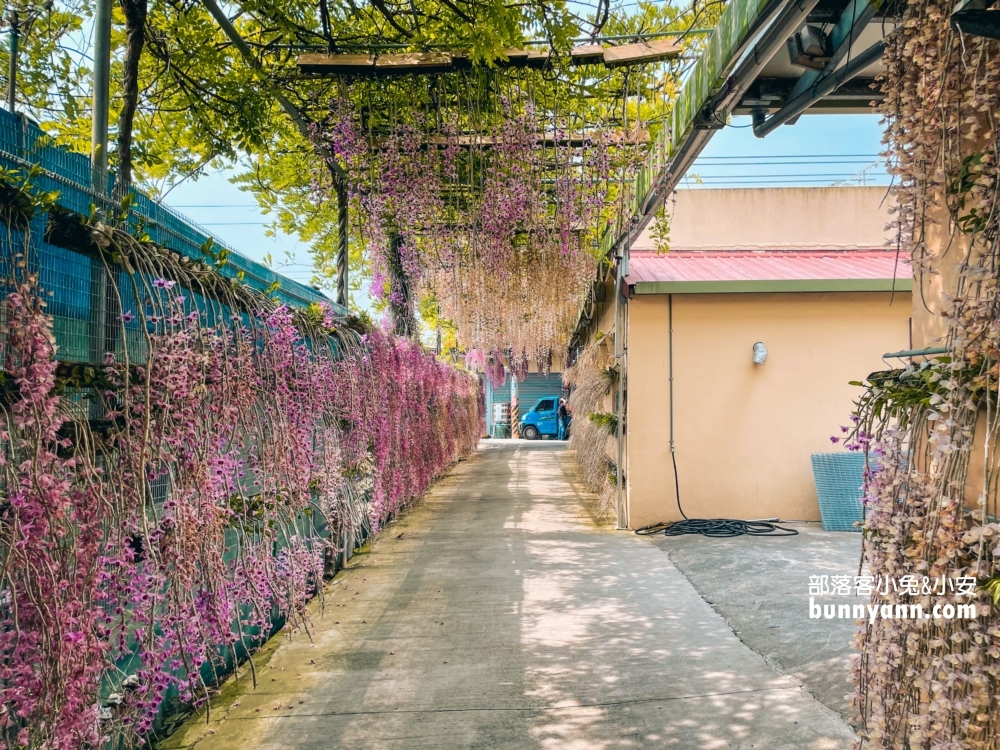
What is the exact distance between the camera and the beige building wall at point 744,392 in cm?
688

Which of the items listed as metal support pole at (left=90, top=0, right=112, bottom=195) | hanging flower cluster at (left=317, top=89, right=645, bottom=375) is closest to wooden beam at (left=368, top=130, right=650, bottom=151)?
hanging flower cluster at (left=317, top=89, right=645, bottom=375)

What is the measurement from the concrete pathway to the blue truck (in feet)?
64.7

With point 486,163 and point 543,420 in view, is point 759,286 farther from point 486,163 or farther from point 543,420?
point 543,420

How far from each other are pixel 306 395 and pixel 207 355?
0.93 meters

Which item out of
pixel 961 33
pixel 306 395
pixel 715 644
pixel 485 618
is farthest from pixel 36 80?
pixel 715 644

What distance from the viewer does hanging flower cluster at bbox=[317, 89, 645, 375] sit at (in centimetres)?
477

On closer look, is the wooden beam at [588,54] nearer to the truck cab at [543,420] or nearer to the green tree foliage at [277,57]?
the green tree foliage at [277,57]

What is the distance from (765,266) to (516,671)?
6703mm

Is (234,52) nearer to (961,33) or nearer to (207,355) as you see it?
(207,355)

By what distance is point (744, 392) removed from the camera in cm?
694

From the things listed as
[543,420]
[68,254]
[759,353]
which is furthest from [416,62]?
[543,420]

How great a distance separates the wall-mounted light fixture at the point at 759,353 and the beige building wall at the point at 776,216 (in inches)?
161

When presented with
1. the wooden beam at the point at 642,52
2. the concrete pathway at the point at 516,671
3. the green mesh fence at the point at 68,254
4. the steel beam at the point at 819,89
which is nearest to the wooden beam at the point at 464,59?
the wooden beam at the point at 642,52

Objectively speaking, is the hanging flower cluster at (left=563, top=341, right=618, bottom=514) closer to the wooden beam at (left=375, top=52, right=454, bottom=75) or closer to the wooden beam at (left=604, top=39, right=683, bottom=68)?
the wooden beam at (left=604, top=39, right=683, bottom=68)
